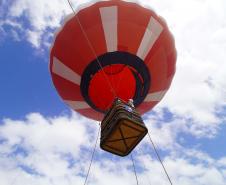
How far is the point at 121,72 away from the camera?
7.78 m

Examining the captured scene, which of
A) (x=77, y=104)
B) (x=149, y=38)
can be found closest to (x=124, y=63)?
(x=149, y=38)

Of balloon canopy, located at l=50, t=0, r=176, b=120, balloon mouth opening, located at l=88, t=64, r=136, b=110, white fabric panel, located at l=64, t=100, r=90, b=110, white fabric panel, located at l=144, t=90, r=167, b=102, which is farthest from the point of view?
white fabric panel, located at l=144, t=90, r=167, b=102

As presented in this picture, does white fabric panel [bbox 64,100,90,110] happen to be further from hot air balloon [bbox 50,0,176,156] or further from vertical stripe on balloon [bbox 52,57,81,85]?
vertical stripe on balloon [bbox 52,57,81,85]

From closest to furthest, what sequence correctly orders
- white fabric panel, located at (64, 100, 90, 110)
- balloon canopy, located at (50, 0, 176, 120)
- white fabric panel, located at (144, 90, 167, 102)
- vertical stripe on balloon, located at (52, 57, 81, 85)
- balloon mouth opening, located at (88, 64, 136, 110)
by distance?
balloon canopy, located at (50, 0, 176, 120) → balloon mouth opening, located at (88, 64, 136, 110) → vertical stripe on balloon, located at (52, 57, 81, 85) → white fabric panel, located at (64, 100, 90, 110) → white fabric panel, located at (144, 90, 167, 102)

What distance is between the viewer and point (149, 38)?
25.5ft

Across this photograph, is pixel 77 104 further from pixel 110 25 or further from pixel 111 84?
pixel 110 25

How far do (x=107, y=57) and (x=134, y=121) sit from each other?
1968mm

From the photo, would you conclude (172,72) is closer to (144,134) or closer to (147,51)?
(147,51)

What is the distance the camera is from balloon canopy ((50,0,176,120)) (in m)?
7.48

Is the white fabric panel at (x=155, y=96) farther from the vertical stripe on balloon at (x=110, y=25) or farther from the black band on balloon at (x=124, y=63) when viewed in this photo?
the vertical stripe on balloon at (x=110, y=25)

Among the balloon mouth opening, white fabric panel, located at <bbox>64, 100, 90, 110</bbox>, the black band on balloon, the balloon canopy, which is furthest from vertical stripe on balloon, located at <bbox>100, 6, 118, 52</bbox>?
white fabric panel, located at <bbox>64, 100, 90, 110</bbox>

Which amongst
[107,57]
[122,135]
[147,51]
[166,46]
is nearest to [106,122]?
[122,135]

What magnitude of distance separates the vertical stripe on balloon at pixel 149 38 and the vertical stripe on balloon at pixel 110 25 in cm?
62

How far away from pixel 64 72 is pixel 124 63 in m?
1.45
